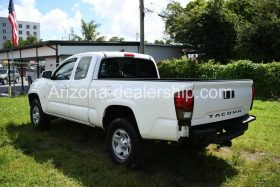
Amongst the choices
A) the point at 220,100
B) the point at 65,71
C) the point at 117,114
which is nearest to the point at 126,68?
the point at 117,114

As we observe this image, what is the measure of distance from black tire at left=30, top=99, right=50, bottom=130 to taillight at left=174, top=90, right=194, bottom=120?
4579 millimetres

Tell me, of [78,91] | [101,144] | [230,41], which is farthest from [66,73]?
[230,41]

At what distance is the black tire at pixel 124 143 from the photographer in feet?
17.4

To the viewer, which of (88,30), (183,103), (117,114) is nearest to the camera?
(183,103)

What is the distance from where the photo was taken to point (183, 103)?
4.60 meters

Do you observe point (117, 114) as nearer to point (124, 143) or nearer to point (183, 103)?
point (124, 143)

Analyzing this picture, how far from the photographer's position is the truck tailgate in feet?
15.6

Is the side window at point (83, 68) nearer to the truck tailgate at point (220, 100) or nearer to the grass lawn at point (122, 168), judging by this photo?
the grass lawn at point (122, 168)

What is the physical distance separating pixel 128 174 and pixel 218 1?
27034 millimetres

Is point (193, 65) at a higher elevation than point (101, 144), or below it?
higher

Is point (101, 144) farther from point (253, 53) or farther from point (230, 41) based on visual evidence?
point (230, 41)

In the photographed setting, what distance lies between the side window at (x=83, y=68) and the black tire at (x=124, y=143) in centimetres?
136

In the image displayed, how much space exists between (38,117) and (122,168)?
381 cm

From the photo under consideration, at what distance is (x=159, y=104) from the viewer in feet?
15.9
